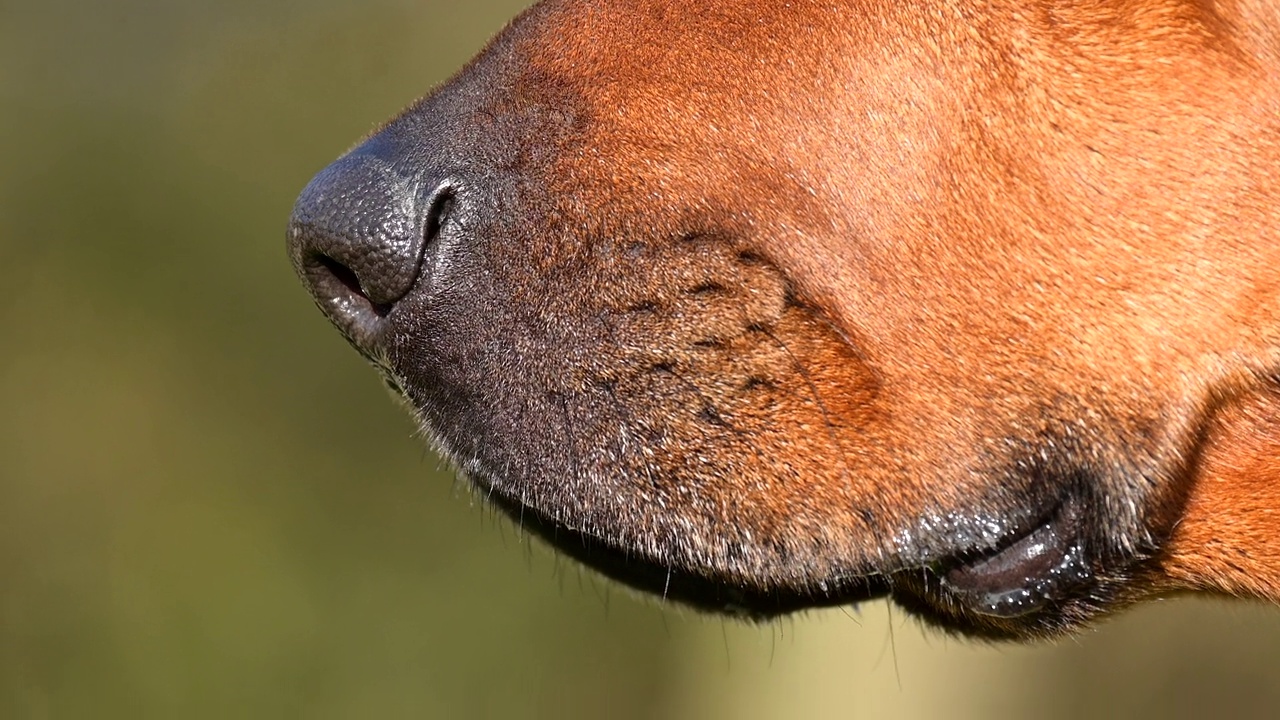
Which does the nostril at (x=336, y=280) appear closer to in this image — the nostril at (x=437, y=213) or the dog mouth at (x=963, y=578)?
the nostril at (x=437, y=213)

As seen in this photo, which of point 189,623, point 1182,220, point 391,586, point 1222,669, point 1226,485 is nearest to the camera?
point 1182,220

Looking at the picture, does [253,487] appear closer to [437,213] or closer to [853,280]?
[437,213]

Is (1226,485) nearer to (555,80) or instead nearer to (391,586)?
(555,80)

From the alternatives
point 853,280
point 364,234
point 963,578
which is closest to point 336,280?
point 364,234

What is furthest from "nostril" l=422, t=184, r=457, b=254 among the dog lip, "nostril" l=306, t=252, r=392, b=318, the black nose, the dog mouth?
the dog lip

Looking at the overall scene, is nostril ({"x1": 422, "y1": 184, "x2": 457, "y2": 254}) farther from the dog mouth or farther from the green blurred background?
the green blurred background

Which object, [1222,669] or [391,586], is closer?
[1222,669]

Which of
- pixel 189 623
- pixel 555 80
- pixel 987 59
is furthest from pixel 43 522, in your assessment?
pixel 987 59

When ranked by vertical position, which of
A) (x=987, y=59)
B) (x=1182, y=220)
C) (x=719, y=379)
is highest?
(x=987, y=59)
